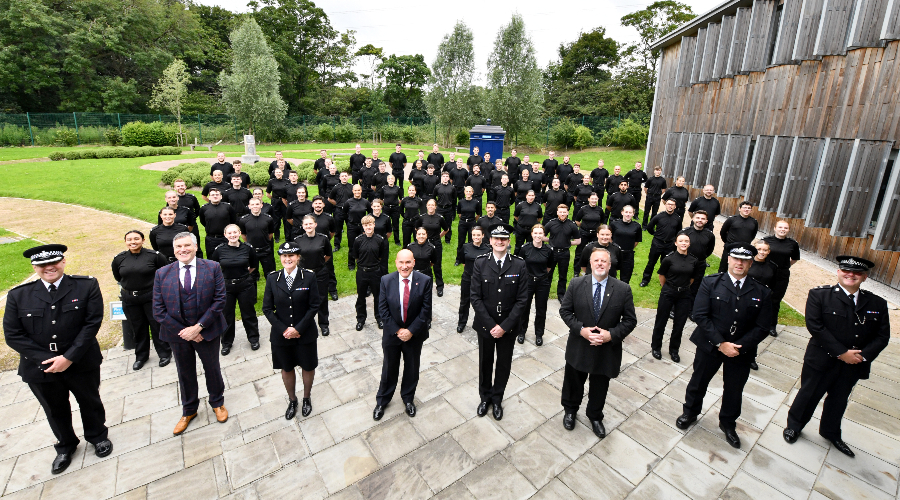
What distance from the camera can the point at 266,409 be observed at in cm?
494

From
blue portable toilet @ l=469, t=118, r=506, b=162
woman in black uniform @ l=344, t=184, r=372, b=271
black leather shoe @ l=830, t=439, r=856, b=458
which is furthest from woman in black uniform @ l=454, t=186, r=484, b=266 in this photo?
A: blue portable toilet @ l=469, t=118, r=506, b=162

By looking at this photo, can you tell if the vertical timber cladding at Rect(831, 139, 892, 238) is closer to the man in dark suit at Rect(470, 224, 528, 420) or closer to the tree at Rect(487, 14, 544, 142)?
the man in dark suit at Rect(470, 224, 528, 420)

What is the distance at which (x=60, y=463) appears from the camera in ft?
13.1

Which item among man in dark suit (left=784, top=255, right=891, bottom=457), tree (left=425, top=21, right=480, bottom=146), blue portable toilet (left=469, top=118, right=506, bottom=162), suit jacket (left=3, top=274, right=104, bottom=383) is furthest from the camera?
tree (left=425, top=21, right=480, bottom=146)

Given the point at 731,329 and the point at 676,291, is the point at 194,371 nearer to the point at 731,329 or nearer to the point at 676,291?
the point at 731,329

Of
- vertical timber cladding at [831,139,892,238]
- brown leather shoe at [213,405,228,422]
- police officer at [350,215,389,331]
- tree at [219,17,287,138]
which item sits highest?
tree at [219,17,287,138]

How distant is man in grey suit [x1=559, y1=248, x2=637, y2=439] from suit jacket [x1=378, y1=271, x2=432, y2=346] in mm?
1494

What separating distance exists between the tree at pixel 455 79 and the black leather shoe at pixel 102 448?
31345 mm

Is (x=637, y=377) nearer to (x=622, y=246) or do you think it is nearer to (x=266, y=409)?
(x=622, y=246)

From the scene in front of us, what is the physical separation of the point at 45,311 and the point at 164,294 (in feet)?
3.02

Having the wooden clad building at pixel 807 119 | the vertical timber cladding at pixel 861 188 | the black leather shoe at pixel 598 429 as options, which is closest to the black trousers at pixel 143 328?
the black leather shoe at pixel 598 429

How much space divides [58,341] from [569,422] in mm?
5145

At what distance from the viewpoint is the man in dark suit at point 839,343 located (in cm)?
415

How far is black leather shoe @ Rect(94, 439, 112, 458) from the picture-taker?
4184 millimetres
